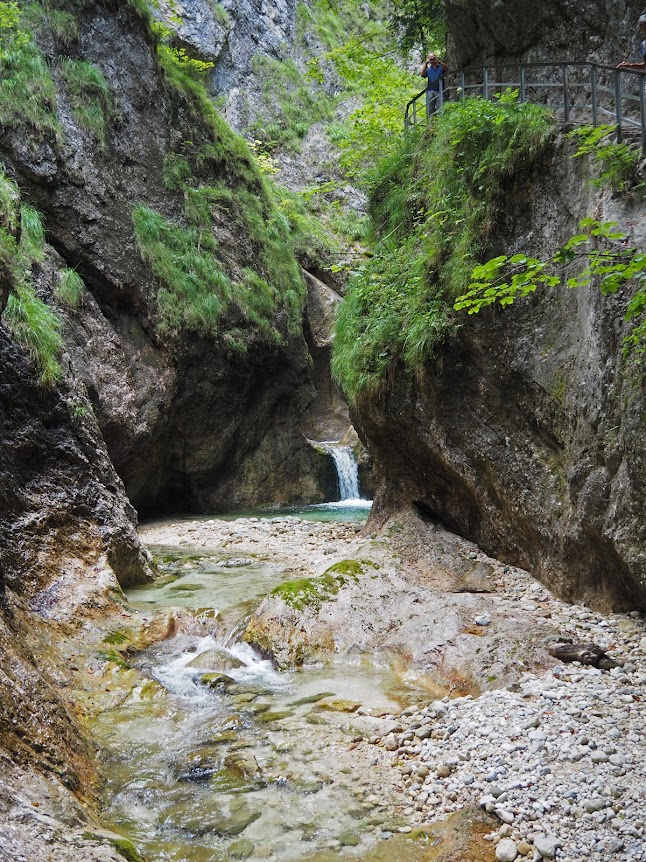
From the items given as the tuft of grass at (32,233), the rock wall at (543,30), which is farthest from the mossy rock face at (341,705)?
the tuft of grass at (32,233)

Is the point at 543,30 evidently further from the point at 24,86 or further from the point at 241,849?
the point at 241,849

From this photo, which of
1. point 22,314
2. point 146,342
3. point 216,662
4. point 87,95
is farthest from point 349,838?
point 87,95

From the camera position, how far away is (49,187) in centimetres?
1399

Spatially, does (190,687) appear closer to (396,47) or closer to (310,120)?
(396,47)

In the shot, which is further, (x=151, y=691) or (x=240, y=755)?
(x=151, y=691)

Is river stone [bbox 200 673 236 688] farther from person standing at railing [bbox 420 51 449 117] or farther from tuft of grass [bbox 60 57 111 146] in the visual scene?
tuft of grass [bbox 60 57 111 146]

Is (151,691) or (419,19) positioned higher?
(419,19)

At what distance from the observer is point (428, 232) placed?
359 inches

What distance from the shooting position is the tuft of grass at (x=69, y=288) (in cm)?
1367

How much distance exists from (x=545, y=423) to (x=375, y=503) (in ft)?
14.2

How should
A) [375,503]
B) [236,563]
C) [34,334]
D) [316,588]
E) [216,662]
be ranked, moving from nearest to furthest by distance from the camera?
[216,662] → [316,588] → [34,334] → [236,563] → [375,503]

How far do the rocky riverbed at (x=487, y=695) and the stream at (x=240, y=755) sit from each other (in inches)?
6.6

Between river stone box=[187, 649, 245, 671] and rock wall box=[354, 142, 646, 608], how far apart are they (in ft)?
11.6

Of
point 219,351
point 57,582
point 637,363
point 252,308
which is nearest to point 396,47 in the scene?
point 252,308
